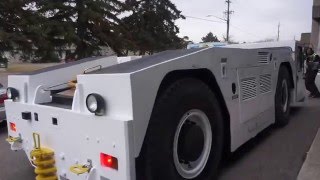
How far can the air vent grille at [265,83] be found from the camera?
16.1ft

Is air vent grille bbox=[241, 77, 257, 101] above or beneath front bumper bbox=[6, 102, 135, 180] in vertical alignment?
above

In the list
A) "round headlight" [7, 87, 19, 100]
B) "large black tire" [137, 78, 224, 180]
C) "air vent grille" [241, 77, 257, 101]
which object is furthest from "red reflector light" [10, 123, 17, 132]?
"air vent grille" [241, 77, 257, 101]

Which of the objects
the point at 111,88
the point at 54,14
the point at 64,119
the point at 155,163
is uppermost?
the point at 54,14

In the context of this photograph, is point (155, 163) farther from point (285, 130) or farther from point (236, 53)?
point (285, 130)

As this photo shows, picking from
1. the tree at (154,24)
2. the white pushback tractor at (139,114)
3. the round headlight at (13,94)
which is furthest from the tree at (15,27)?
the tree at (154,24)

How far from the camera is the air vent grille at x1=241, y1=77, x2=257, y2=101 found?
14.0ft

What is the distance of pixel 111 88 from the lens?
2.79 metres

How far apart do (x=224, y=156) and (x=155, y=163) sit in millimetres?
1607

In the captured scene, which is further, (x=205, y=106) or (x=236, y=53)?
(x=236, y=53)

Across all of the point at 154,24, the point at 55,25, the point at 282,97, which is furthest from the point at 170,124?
the point at 154,24

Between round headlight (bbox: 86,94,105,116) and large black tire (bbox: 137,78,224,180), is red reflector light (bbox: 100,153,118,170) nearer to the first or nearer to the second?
large black tire (bbox: 137,78,224,180)

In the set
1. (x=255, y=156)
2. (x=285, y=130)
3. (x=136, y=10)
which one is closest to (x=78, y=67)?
(x=255, y=156)

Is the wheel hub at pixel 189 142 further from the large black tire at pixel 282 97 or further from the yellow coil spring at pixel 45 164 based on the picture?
the large black tire at pixel 282 97

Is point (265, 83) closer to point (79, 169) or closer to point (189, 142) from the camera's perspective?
point (189, 142)
